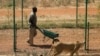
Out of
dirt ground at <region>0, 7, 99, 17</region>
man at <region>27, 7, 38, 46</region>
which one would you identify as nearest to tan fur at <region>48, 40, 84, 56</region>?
man at <region>27, 7, 38, 46</region>

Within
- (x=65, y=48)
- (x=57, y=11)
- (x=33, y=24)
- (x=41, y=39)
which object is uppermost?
(x=33, y=24)

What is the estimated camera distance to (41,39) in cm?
1750

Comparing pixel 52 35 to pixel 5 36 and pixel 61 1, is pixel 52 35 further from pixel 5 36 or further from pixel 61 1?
pixel 61 1

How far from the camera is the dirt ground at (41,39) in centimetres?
1520

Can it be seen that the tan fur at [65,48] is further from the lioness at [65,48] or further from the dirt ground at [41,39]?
the dirt ground at [41,39]

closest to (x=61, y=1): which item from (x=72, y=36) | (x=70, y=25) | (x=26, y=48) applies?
(x=70, y=25)

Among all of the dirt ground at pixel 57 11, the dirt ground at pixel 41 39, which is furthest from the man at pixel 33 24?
the dirt ground at pixel 57 11

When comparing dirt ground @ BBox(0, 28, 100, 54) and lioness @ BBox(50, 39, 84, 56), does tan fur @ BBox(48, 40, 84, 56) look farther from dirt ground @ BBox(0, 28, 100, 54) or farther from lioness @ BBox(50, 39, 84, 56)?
dirt ground @ BBox(0, 28, 100, 54)

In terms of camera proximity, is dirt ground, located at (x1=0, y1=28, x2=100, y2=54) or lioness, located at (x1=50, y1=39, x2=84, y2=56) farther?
dirt ground, located at (x1=0, y1=28, x2=100, y2=54)

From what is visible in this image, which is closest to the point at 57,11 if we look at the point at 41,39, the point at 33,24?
the point at 41,39

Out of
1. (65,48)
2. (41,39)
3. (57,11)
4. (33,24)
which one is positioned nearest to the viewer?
(65,48)

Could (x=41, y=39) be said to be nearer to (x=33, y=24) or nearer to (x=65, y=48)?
(x=33, y=24)

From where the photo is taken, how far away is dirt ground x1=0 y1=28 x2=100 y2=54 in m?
15.2

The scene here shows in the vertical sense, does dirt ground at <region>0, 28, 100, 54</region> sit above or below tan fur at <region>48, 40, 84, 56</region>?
below
